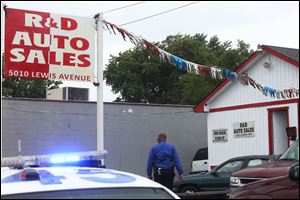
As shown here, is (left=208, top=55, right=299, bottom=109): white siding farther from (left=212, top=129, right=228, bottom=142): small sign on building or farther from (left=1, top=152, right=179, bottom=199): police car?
(left=1, top=152, right=179, bottom=199): police car

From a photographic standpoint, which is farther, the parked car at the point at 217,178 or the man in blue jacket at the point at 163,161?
the parked car at the point at 217,178

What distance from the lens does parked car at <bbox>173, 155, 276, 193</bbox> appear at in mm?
14633

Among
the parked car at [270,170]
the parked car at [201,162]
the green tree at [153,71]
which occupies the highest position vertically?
the green tree at [153,71]

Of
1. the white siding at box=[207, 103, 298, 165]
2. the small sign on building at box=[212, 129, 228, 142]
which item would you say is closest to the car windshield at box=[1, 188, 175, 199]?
the white siding at box=[207, 103, 298, 165]

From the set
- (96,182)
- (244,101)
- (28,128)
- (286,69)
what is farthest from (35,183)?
(28,128)

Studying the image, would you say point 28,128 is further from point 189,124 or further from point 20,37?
point 20,37

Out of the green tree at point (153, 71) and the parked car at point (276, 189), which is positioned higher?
the green tree at point (153, 71)

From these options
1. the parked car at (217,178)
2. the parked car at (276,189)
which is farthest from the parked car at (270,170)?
the parked car at (217,178)

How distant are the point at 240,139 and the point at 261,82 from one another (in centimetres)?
255

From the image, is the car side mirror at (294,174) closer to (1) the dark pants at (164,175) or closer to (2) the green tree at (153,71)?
(1) the dark pants at (164,175)

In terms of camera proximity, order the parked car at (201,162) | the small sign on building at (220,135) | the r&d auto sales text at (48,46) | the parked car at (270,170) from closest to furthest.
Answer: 1. the parked car at (270,170)
2. the r&d auto sales text at (48,46)
3. the small sign on building at (220,135)
4. the parked car at (201,162)

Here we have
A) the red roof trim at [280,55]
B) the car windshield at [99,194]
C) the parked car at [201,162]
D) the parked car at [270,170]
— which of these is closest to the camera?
the car windshield at [99,194]

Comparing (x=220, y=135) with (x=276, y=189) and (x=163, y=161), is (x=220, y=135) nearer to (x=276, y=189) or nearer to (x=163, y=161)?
(x=163, y=161)

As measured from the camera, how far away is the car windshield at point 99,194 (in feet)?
10.6
